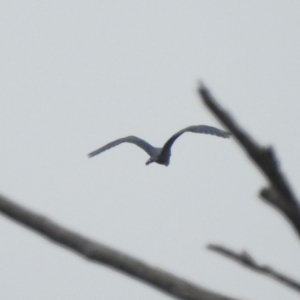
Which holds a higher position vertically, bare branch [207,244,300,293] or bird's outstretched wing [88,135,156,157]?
bird's outstretched wing [88,135,156,157]

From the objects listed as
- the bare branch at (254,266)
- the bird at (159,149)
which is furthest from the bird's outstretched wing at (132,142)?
the bare branch at (254,266)

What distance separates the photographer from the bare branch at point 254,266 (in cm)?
96

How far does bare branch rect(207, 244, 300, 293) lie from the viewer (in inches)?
37.9

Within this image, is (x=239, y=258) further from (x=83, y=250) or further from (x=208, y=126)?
(x=208, y=126)

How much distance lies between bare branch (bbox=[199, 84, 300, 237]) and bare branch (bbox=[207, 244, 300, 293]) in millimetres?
167

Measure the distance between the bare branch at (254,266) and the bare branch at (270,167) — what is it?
17 cm

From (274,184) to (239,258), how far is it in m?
0.26

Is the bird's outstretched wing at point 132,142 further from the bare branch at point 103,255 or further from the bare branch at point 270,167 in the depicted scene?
the bare branch at point 270,167

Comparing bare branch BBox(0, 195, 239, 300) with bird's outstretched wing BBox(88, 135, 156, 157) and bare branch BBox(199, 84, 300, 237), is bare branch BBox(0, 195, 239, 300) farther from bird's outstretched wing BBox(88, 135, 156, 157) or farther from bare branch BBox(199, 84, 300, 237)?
bird's outstretched wing BBox(88, 135, 156, 157)

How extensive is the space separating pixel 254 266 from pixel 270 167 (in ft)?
0.94

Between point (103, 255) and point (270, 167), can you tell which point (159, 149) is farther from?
point (270, 167)

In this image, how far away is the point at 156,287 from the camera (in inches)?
33.7

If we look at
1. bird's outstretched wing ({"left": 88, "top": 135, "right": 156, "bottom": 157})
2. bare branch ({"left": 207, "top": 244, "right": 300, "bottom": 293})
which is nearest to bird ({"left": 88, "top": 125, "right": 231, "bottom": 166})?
bird's outstretched wing ({"left": 88, "top": 135, "right": 156, "bottom": 157})

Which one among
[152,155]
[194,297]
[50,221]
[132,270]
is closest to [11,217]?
[50,221]
